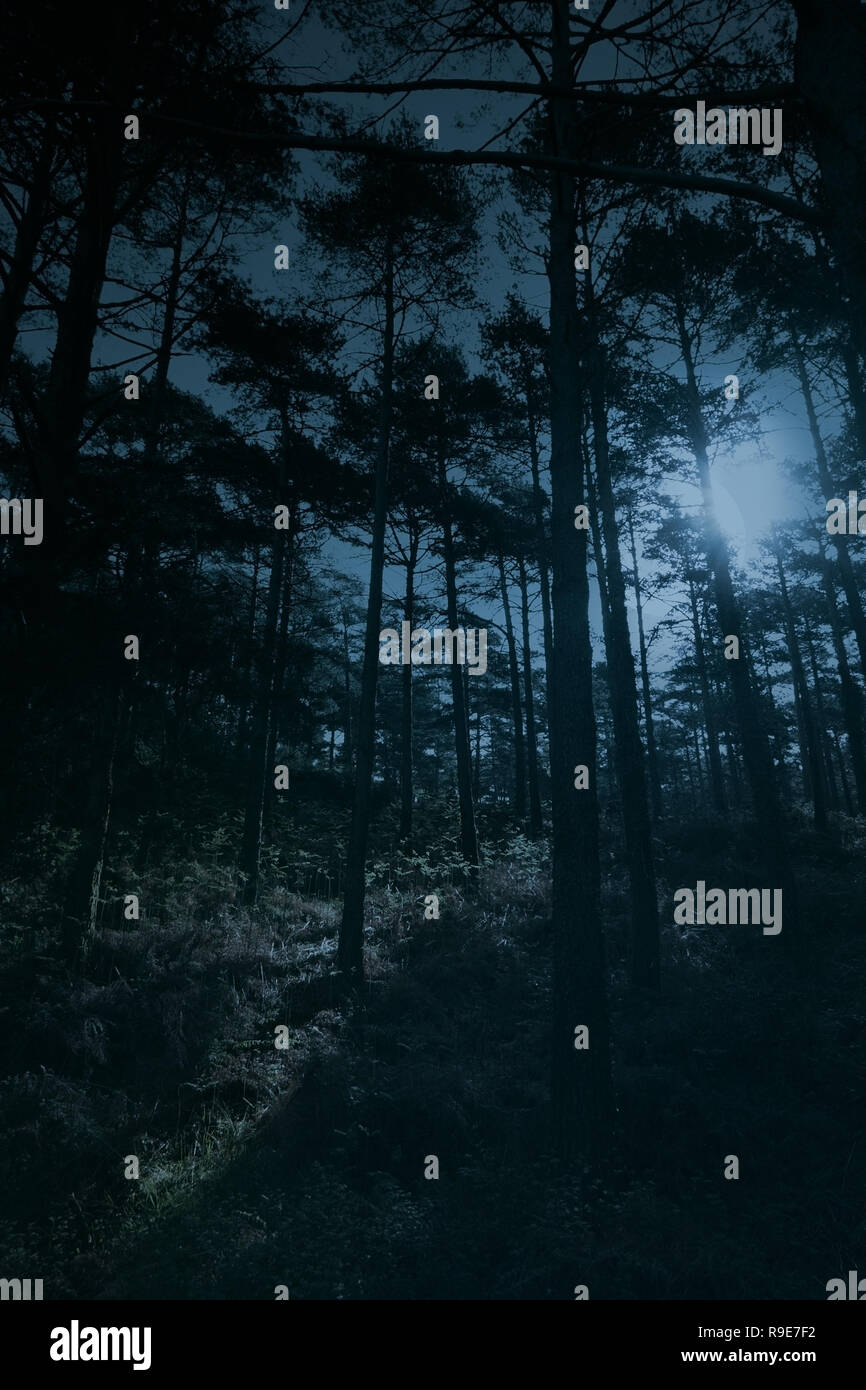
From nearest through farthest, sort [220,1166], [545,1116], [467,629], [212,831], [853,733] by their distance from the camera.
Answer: [220,1166] → [545,1116] → [212,831] → [853,733] → [467,629]

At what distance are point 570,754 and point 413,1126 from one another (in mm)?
3873

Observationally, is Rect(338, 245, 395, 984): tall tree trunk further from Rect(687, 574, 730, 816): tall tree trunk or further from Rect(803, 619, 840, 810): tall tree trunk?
Rect(803, 619, 840, 810): tall tree trunk

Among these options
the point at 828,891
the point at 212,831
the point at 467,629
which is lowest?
the point at 828,891

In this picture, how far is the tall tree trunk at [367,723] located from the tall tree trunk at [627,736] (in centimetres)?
375

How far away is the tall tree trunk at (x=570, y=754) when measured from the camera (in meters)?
5.69

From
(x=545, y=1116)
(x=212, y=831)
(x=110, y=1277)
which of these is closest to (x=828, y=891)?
(x=545, y=1116)

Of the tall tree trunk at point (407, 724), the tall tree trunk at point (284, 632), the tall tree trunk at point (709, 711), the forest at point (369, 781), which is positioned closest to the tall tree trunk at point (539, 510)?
the forest at point (369, 781)

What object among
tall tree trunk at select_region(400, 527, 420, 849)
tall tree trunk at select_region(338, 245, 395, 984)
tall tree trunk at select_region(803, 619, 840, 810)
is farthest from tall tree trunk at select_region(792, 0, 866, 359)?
tall tree trunk at select_region(803, 619, 840, 810)

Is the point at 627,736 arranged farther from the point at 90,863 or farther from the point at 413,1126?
the point at 90,863

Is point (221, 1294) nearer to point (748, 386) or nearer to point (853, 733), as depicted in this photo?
point (748, 386)

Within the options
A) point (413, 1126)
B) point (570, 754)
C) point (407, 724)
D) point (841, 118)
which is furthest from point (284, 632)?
point (841, 118)

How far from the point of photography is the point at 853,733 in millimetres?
17578
